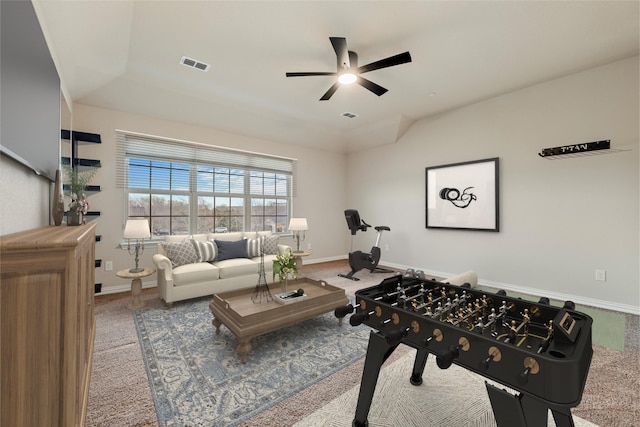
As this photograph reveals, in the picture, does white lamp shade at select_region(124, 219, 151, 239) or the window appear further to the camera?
the window

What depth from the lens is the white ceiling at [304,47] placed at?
7.69 ft

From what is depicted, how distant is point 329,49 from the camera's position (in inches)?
116

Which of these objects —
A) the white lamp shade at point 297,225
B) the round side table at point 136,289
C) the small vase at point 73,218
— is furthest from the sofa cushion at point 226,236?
the small vase at point 73,218

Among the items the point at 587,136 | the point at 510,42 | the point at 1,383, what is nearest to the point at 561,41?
the point at 510,42

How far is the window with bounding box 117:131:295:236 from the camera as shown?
4148mm

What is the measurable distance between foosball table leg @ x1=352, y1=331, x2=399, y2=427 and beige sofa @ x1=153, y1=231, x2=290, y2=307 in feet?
8.84

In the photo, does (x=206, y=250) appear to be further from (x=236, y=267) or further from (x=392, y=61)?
(x=392, y=61)

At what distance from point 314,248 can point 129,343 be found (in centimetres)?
413

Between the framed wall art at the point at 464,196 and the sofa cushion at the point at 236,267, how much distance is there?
333cm

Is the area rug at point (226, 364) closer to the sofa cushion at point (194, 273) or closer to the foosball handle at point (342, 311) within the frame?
the sofa cushion at point (194, 273)

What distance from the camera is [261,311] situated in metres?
2.28

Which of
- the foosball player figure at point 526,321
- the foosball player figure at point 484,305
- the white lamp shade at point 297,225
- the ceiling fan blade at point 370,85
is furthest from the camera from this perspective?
the white lamp shade at point 297,225

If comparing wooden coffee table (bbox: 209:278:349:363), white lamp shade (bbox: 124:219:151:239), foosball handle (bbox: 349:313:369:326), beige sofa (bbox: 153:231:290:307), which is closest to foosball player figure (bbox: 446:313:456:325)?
foosball handle (bbox: 349:313:369:326)

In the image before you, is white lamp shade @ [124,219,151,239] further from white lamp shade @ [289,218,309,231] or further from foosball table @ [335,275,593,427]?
foosball table @ [335,275,593,427]
